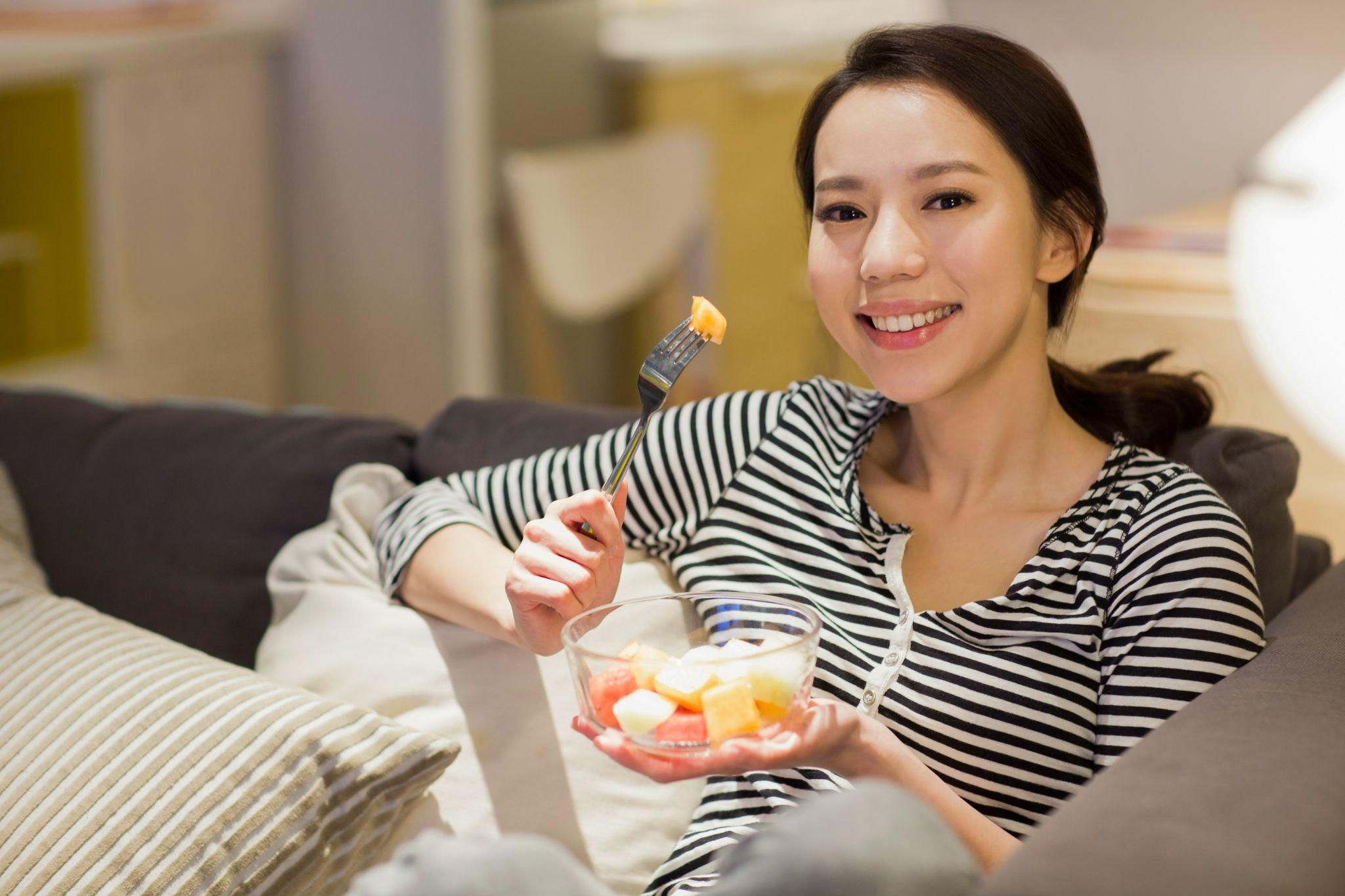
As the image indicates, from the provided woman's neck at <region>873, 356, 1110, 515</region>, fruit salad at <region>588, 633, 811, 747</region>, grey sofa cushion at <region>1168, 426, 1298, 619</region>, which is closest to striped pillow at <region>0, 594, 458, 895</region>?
fruit salad at <region>588, 633, 811, 747</region>

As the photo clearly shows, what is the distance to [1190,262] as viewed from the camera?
1881 mm

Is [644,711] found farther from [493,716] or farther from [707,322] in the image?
[493,716]

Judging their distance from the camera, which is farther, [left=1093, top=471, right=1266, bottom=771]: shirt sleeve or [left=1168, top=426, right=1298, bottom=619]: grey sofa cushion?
[left=1168, top=426, right=1298, bottom=619]: grey sofa cushion

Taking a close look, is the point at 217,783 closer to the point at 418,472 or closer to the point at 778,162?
the point at 418,472

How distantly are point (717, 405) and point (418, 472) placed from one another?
16.3 inches

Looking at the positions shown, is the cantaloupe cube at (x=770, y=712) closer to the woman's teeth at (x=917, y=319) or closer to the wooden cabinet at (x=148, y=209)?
the woman's teeth at (x=917, y=319)

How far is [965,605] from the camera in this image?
1.16 metres

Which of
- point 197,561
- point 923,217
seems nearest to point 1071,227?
point 923,217

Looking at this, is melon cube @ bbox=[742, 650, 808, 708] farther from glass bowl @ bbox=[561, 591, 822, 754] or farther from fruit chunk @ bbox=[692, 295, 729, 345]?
fruit chunk @ bbox=[692, 295, 729, 345]

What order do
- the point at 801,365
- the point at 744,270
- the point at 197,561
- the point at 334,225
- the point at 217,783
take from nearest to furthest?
the point at 217,783
the point at 197,561
the point at 801,365
the point at 744,270
the point at 334,225

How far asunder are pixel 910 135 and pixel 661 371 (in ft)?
0.94

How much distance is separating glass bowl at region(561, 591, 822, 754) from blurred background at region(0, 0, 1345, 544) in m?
2.00

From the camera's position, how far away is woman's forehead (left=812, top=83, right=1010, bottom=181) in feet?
3.75

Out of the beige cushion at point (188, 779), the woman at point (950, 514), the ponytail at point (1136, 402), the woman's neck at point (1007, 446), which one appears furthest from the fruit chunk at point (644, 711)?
the ponytail at point (1136, 402)
